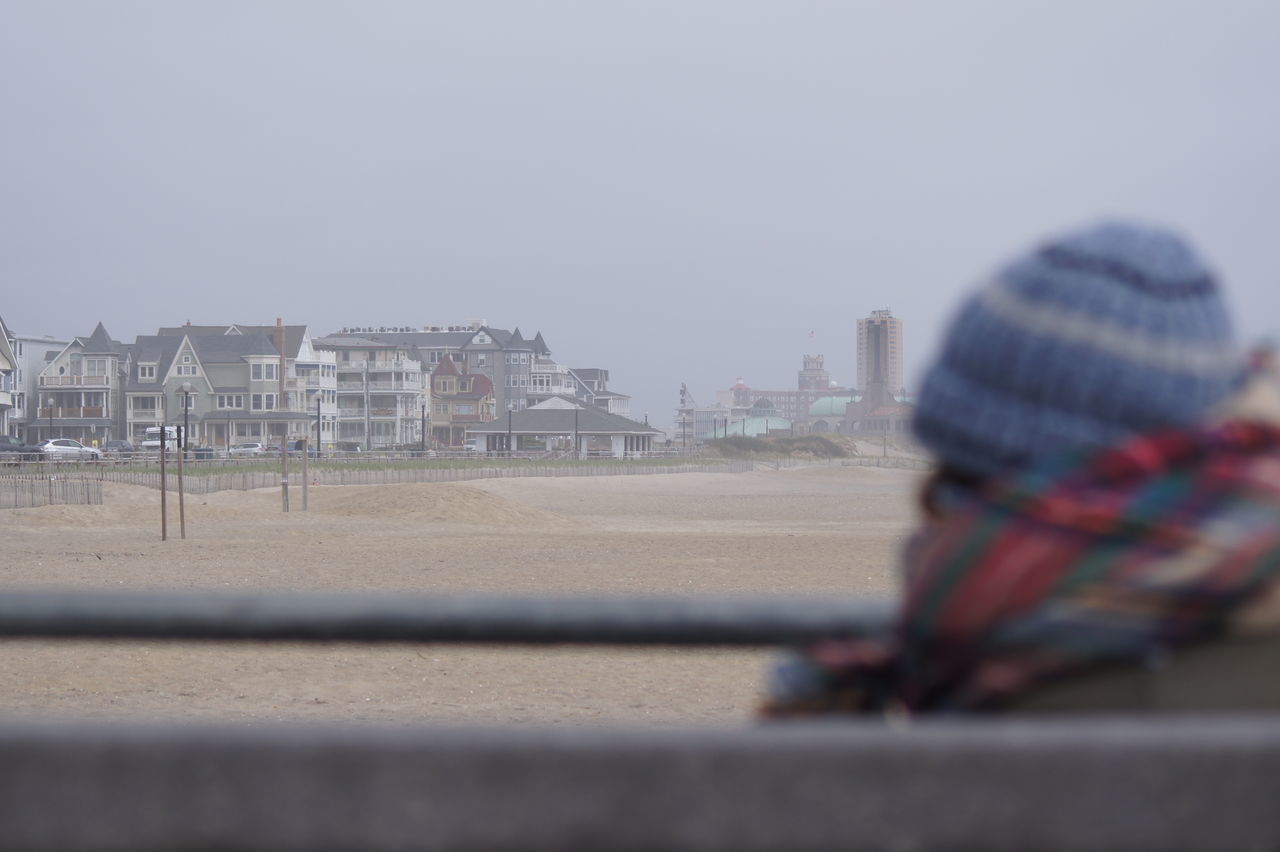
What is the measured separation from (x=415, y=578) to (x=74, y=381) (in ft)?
281

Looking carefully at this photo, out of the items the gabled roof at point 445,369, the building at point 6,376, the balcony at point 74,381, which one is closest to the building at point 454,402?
the gabled roof at point 445,369

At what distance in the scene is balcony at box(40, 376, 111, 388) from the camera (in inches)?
3792

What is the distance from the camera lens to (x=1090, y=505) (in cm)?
124

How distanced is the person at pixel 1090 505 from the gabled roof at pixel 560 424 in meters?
109

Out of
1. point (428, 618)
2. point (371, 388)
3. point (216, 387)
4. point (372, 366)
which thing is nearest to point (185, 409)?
point (428, 618)

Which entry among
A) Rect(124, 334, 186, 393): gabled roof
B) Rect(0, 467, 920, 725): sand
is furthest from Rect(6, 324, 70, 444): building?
Rect(0, 467, 920, 725): sand

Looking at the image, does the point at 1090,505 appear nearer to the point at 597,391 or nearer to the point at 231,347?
the point at 231,347

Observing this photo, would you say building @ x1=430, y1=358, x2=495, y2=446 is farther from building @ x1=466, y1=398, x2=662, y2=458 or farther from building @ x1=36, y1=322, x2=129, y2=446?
building @ x1=36, y1=322, x2=129, y2=446

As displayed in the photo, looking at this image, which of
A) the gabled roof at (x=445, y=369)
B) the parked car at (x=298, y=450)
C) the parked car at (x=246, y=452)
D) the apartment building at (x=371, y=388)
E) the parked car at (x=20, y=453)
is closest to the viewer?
the parked car at (x=20, y=453)

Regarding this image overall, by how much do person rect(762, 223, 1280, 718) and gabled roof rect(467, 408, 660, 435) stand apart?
109m

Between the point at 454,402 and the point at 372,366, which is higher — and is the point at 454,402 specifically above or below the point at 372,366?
below

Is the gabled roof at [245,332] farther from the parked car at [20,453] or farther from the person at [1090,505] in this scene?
the person at [1090,505]

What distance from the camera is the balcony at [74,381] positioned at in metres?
96.3

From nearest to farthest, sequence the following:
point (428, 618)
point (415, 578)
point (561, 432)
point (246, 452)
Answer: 1. point (428, 618)
2. point (415, 578)
3. point (246, 452)
4. point (561, 432)
